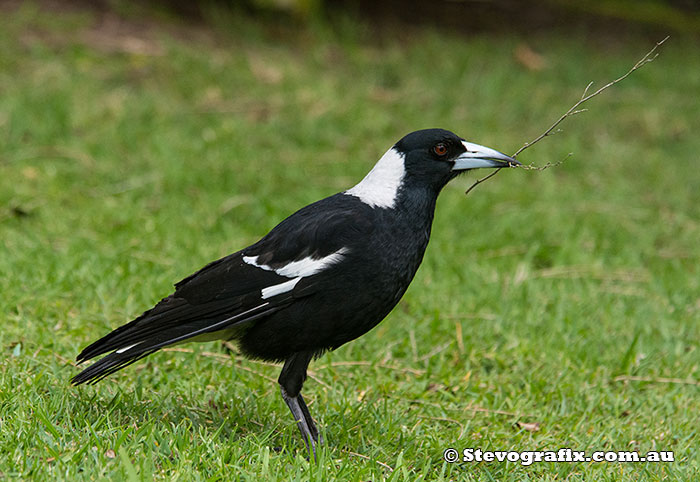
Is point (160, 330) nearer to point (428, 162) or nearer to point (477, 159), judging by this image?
point (428, 162)

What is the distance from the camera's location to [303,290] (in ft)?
9.04

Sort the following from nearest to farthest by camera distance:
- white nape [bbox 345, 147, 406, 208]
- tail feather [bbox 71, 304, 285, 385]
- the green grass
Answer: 1. tail feather [bbox 71, 304, 285, 385]
2. the green grass
3. white nape [bbox 345, 147, 406, 208]

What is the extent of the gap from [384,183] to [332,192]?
8.49ft

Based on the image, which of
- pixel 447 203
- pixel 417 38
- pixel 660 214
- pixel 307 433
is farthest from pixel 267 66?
pixel 307 433

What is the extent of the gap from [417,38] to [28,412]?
6549 mm

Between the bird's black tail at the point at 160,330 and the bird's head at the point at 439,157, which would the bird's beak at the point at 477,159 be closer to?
the bird's head at the point at 439,157

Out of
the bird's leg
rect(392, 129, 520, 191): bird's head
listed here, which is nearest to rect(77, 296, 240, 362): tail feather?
the bird's leg

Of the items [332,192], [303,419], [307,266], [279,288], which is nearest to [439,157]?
[307,266]

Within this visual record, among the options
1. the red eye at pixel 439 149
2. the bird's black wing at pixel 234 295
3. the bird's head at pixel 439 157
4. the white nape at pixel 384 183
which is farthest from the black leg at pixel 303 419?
the red eye at pixel 439 149

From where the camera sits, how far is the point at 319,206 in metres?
2.99

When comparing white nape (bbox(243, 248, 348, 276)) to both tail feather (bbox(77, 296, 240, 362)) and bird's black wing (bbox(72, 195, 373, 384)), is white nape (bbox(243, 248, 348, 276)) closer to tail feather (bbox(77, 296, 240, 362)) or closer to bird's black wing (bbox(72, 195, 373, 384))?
bird's black wing (bbox(72, 195, 373, 384))

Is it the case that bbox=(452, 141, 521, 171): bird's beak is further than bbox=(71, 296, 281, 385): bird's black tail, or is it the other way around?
bbox=(452, 141, 521, 171): bird's beak

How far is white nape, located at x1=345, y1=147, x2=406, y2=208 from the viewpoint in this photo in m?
2.94

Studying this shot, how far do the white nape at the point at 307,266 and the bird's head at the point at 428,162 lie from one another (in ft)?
1.03
